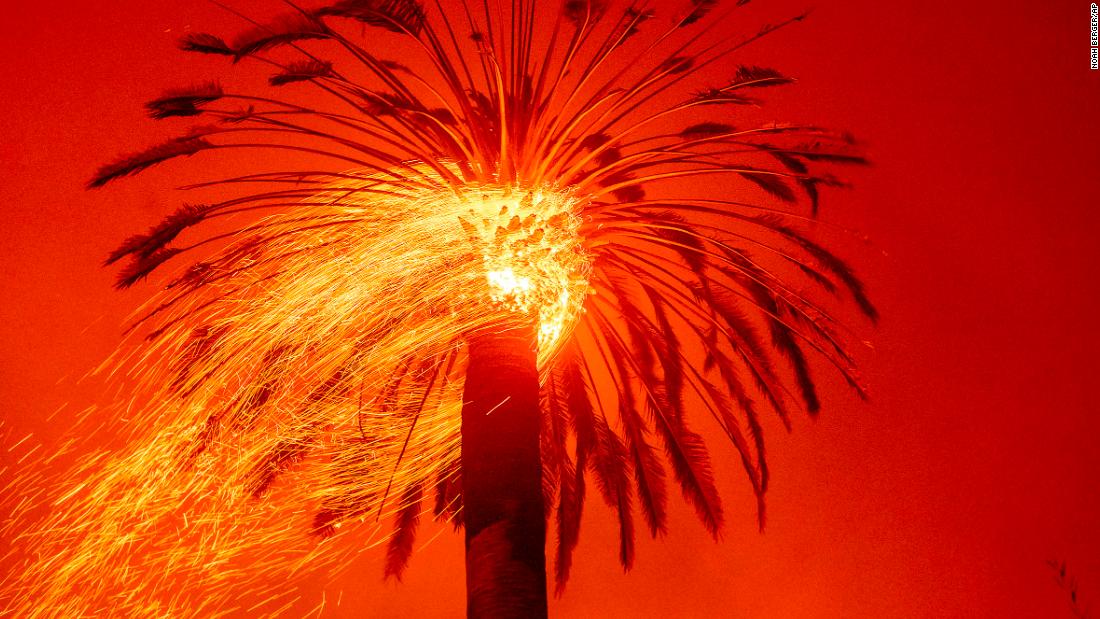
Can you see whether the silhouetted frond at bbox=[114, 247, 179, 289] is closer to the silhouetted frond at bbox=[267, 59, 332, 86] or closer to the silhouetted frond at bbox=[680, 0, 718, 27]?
the silhouetted frond at bbox=[267, 59, 332, 86]

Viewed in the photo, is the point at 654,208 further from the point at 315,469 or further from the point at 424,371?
the point at 315,469

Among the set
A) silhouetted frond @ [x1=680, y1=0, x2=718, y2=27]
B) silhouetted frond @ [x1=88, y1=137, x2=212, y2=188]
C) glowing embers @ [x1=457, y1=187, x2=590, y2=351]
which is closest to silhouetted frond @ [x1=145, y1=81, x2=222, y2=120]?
silhouetted frond @ [x1=88, y1=137, x2=212, y2=188]

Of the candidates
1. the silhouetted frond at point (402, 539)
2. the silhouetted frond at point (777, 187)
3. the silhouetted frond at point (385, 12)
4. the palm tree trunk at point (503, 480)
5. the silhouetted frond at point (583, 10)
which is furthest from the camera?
the silhouetted frond at point (402, 539)

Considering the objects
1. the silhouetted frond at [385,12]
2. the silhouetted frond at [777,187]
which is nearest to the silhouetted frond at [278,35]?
the silhouetted frond at [385,12]

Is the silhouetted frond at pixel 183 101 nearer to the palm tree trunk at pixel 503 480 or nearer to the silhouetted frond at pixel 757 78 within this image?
the palm tree trunk at pixel 503 480

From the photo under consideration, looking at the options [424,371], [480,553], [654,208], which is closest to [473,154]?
[654,208]

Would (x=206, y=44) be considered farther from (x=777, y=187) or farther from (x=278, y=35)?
(x=777, y=187)
